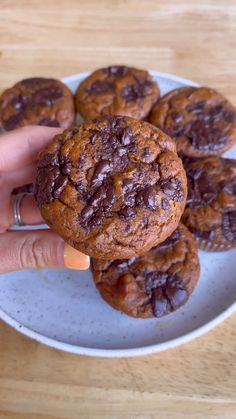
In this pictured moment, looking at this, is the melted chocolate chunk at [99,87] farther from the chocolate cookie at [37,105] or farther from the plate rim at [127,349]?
the plate rim at [127,349]

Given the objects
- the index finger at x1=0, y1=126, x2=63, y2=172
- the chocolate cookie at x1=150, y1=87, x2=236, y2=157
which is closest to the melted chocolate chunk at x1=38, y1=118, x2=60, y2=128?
the index finger at x1=0, y1=126, x2=63, y2=172

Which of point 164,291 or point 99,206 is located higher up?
point 99,206

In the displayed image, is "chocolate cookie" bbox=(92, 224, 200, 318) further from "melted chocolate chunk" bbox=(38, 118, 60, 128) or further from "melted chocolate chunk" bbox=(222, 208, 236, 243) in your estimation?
"melted chocolate chunk" bbox=(38, 118, 60, 128)

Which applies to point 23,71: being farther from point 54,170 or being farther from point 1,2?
point 54,170

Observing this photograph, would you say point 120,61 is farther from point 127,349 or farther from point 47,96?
point 127,349

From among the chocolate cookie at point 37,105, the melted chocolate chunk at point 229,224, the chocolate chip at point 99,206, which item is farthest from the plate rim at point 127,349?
the chocolate cookie at point 37,105

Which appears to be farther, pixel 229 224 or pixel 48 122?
pixel 48 122

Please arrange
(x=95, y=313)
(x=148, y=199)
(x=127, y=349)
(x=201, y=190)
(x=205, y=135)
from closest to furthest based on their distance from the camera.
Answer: (x=148, y=199), (x=127, y=349), (x=95, y=313), (x=201, y=190), (x=205, y=135)

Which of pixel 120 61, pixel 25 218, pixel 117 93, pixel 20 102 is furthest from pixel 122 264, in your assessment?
pixel 120 61

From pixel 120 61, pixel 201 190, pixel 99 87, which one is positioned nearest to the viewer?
pixel 201 190
